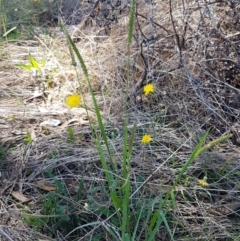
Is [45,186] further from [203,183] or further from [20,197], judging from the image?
[203,183]

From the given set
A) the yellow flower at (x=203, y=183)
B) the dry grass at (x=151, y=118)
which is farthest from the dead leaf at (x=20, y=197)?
the yellow flower at (x=203, y=183)

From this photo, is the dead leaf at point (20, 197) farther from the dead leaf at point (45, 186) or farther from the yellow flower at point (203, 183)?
the yellow flower at point (203, 183)

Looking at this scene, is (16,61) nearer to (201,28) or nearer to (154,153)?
(201,28)

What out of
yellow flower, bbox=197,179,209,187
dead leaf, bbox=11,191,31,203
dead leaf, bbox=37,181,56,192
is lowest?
dead leaf, bbox=11,191,31,203

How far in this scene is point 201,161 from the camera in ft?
6.39

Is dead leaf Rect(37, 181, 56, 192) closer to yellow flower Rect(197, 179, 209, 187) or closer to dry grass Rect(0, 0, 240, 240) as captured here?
dry grass Rect(0, 0, 240, 240)

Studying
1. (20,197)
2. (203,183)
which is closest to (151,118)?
(203,183)

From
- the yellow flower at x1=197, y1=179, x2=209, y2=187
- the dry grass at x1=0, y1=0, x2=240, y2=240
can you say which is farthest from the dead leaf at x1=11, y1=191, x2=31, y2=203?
the yellow flower at x1=197, y1=179, x2=209, y2=187

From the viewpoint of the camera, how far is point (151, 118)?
2.29m

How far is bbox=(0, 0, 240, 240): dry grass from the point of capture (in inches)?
69.7

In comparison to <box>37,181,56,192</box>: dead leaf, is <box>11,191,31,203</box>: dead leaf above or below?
below

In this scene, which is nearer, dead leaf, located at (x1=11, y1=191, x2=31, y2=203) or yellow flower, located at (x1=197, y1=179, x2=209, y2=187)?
yellow flower, located at (x1=197, y1=179, x2=209, y2=187)

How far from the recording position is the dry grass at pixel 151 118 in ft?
5.81

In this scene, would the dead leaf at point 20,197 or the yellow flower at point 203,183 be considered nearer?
the yellow flower at point 203,183
